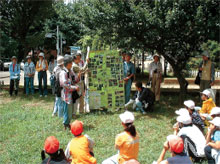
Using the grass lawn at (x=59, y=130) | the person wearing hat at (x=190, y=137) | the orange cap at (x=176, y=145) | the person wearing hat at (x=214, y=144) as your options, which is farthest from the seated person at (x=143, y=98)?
the orange cap at (x=176, y=145)

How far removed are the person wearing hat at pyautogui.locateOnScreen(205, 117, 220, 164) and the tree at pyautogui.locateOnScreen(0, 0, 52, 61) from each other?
1038 cm

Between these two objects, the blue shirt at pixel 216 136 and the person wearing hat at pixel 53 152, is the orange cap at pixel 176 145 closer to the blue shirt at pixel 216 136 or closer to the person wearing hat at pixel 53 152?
the blue shirt at pixel 216 136

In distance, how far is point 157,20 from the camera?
7.25m

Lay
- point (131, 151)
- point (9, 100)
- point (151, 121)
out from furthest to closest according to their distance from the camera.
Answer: point (9, 100) < point (151, 121) < point (131, 151)

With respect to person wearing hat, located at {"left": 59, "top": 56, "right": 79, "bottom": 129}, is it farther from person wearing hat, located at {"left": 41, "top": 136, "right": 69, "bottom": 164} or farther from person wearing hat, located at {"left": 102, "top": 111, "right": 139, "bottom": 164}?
person wearing hat, located at {"left": 41, "top": 136, "right": 69, "bottom": 164}

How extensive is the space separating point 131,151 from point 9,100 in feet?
26.7

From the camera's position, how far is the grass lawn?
514 centimetres

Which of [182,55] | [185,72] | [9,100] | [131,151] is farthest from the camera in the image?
[185,72]

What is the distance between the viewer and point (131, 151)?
3.66 metres

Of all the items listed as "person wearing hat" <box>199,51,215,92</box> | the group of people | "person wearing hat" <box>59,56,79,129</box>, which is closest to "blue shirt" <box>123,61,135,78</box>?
"person wearing hat" <box>199,51,215,92</box>

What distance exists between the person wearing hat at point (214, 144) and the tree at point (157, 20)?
12.0 feet

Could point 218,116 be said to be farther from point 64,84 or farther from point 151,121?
point 64,84

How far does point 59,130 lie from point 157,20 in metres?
4.09

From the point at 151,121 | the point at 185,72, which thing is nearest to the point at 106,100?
the point at 151,121
